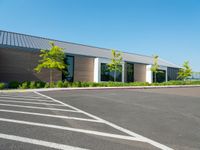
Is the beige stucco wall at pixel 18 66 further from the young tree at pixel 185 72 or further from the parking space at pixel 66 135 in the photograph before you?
the young tree at pixel 185 72

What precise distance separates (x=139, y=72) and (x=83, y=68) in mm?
14079

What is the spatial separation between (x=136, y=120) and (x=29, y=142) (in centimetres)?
364

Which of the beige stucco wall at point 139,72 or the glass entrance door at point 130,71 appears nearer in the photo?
the glass entrance door at point 130,71

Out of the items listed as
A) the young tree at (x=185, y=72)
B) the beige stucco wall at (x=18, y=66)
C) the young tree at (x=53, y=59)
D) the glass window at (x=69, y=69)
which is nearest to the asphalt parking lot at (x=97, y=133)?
the young tree at (x=53, y=59)

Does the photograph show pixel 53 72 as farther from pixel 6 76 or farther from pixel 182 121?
pixel 182 121

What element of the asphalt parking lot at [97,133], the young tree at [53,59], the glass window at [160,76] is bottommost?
the asphalt parking lot at [97,133]

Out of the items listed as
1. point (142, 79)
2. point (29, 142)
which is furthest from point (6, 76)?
point (142, 79)

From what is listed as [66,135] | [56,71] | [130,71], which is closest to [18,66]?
[56,71]

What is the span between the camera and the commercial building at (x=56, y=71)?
74.5ft

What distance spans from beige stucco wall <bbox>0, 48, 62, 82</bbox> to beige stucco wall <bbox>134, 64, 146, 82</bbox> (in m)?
19.5

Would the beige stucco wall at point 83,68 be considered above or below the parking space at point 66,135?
above

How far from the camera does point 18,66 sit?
919 inches

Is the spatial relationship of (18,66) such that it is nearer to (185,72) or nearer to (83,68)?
(83,68)

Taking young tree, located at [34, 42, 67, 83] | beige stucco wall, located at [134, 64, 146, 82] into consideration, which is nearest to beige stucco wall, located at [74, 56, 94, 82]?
young tree, located at [34, 42, 67, 83]
